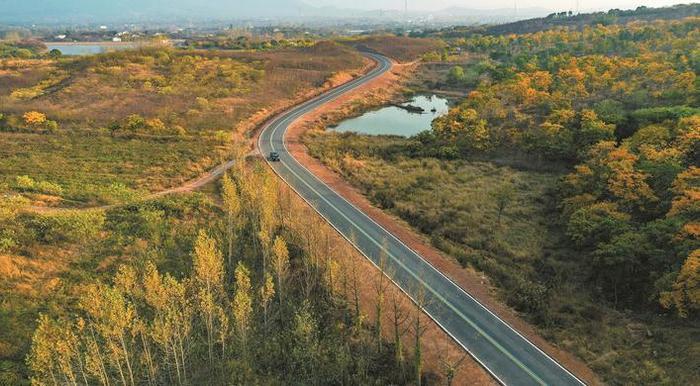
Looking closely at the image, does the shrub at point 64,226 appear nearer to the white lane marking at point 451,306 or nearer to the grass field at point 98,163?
the grass field at point 98,163

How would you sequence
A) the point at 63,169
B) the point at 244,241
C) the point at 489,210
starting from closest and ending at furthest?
the point at 244,241 → the point at 489,210 → the point at 63,169

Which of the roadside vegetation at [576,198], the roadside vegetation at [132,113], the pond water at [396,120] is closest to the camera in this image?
the roadside vegetation at [576,198]

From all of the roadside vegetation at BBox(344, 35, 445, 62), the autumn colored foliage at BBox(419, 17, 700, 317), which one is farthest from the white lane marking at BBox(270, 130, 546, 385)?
the roadside vegetation at BBox(344, 35, 445, 62)

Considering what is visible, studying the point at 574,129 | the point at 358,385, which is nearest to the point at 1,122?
the point at 358,385

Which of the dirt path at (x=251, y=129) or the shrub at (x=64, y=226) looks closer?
the shrub at (x=64, y=226)

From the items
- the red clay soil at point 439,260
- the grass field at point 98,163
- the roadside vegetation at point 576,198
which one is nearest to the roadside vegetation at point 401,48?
the roadside vegetation at point 576,198

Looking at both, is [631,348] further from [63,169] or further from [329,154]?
[63,169]

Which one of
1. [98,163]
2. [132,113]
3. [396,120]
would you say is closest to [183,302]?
[98,163]
